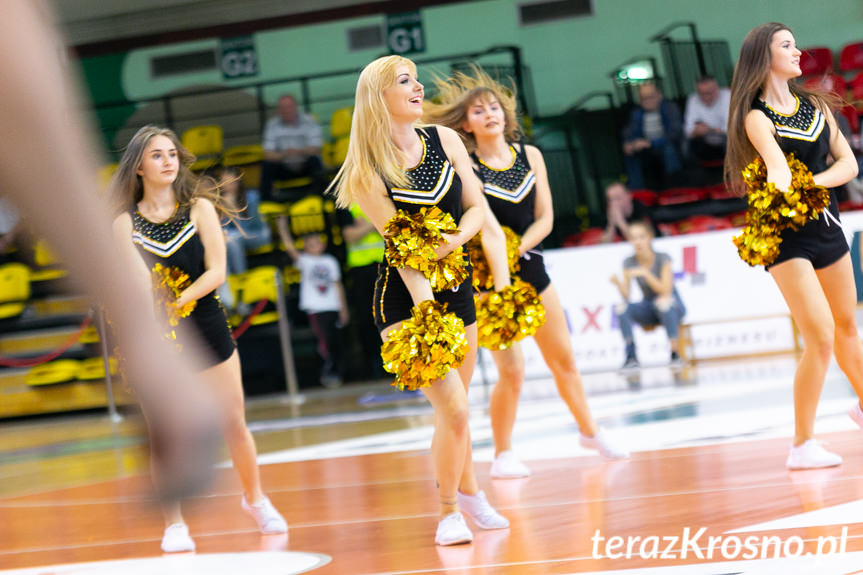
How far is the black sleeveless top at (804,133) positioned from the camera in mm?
4559

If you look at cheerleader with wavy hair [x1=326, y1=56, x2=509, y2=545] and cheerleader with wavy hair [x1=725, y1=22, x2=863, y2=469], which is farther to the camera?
cheerleader with wavy hair [x1=725, y1=22, x2=863, y2=469]

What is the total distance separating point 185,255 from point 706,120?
8418 millimetres

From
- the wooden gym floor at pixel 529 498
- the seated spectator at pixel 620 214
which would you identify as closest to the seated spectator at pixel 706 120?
the seated spectator at pixel 620 214

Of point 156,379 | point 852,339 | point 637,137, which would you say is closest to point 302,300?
point 637,137

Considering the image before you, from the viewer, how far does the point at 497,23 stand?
14.3 meters

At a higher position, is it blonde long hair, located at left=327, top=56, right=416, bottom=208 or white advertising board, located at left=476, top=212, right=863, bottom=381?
blonde long hair, located at left=327, top=56, right=416, bottom=208

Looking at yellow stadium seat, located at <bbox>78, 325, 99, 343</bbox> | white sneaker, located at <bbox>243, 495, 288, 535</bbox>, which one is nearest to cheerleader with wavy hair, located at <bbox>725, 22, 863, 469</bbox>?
white sneaker, located at <bbox>243, 495, 288, 535</bbox>

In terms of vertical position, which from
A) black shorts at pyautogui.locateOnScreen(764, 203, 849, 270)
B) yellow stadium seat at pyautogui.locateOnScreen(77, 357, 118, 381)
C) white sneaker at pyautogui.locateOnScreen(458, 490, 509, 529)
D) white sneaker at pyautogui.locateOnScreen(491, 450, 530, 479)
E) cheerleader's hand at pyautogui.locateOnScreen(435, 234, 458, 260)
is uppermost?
cheerleader's hand at pyautogui.locateOnScreen(435, 234, 458, 260)

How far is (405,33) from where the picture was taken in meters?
14.4

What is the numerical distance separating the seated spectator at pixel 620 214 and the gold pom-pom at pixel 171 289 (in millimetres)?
6577

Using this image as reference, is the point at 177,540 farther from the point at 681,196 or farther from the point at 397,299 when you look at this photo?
the point at 681,196

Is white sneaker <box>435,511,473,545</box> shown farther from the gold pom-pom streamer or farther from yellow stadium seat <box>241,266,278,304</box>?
yellow stadium seat <box>241,266,278,304</box>

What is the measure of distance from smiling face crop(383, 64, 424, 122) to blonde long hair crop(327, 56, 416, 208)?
17mm

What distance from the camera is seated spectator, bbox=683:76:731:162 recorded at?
11633 millimetres
